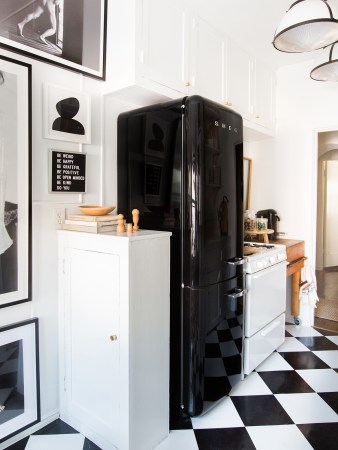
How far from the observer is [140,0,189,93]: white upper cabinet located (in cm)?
195

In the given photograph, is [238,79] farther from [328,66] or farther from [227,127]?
[227,127]

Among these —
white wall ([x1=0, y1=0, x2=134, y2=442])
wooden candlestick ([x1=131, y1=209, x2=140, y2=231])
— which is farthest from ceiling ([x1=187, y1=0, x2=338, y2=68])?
wooden candlestick ([x1=131, y1=209, x2=140, y2=231])

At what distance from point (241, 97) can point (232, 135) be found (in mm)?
979

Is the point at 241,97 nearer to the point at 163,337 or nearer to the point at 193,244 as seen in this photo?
the point at 193,244

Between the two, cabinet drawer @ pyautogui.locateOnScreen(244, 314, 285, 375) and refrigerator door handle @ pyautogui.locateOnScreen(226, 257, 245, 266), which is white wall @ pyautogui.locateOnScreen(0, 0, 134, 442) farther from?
cabinet drawer @ pyautogui.locateOnScreen(244, 314, 285, 375)

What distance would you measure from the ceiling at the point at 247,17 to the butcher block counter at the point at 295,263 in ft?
5.90

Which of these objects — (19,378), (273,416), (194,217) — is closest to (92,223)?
(194,217)

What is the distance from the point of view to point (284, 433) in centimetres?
183

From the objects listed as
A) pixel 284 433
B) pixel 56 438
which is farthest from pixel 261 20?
pixel 56 438

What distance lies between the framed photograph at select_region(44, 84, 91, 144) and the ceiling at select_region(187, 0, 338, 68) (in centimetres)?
103

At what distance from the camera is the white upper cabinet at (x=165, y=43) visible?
6.39 feet

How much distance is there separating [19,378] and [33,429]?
12.5 inches

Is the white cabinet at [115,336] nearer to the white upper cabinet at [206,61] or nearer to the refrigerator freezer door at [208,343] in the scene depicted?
the refrigerator freezer door at [208,343]

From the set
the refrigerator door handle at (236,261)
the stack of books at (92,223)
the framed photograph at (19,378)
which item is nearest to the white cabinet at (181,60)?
the stack of books at (92,223)
